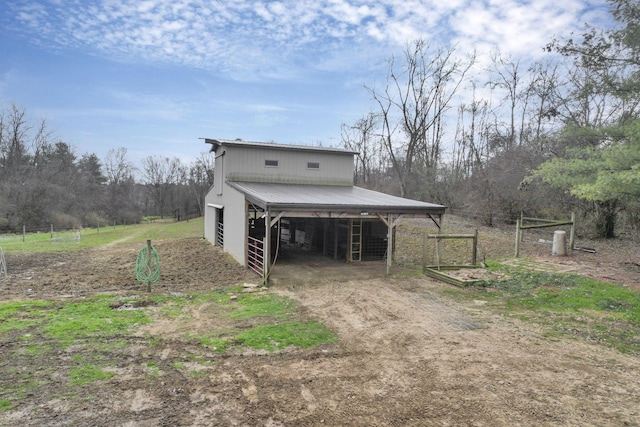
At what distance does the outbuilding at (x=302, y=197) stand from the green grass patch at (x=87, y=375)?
6.45m

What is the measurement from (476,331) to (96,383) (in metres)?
6.09

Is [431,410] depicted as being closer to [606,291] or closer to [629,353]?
[629,353]

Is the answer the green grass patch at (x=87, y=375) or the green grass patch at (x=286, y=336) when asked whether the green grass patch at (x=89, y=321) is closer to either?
the green grass patch at (x=87, y=375)

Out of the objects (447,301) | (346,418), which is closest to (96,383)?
(346,418)

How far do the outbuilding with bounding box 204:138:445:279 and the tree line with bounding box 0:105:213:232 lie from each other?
955 inches

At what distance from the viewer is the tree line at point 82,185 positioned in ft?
105

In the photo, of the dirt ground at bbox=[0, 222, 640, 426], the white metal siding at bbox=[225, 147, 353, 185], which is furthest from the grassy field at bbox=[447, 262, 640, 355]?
the white metal siding at bbox=[225, 147, 353, 185]

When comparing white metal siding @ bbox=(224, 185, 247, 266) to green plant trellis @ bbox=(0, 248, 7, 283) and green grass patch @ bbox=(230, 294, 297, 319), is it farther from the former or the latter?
green plant trellis @ bbox=(0, 248, 7, 283)

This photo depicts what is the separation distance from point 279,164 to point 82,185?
35430 millimetres

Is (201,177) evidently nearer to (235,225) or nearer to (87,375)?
(235,225)

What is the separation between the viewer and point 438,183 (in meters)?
26.2

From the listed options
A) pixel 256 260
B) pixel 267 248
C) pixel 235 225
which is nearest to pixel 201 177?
pixel 235 225

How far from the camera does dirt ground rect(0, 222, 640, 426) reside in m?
3.81

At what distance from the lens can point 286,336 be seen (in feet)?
20.3
